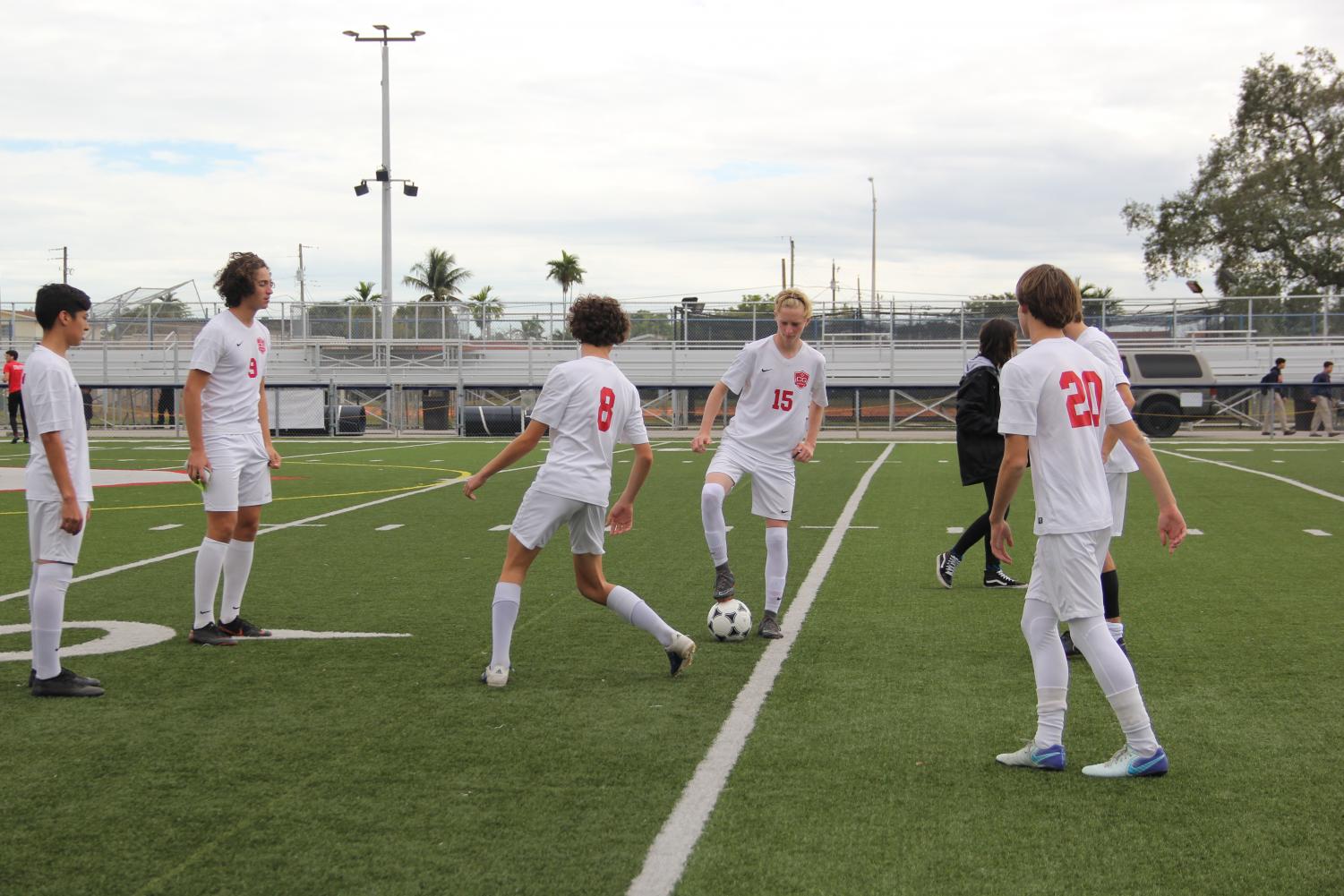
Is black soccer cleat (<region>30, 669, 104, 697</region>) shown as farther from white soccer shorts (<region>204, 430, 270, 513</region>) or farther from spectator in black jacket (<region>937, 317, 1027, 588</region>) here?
spectator in black jacket (<region>937, 317, 1027, 588</region>)

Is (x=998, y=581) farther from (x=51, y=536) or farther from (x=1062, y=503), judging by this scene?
(x=51, y=536)

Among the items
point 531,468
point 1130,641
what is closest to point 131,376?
point 531,468

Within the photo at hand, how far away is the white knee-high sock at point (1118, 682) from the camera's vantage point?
4.67 m

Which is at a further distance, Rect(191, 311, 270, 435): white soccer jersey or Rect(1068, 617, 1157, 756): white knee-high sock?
Rect(191, 311, 270, 435): white soccer jersey

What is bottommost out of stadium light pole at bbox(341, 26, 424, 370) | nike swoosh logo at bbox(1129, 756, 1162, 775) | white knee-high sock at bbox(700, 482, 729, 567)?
nike swoosh logo at bbox(1129, 756, 1162, 775)

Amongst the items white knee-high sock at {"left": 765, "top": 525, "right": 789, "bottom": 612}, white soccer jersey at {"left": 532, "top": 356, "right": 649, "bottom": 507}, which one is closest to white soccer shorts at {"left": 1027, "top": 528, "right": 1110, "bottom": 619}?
white soccer jersey at {"left": 532, "top": 356, "right": 649, "bottom": 507}

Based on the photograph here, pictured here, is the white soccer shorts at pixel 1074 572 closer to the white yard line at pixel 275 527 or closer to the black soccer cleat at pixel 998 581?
the black soccer cleat at pixel 998 581

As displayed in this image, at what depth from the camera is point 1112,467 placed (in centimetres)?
674

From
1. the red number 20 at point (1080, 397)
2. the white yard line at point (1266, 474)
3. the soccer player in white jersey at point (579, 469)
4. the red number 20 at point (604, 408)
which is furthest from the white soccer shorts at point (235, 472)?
the white yard line at point (1266, 474)

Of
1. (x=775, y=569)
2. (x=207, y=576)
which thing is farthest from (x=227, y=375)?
(x=775, y=569)

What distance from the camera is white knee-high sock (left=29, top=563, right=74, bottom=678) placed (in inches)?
233

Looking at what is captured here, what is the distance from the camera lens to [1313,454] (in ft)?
78.0

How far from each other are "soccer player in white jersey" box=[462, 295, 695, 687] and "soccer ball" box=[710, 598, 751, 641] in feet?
3.05

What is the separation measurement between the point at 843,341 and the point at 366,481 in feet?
76.4
